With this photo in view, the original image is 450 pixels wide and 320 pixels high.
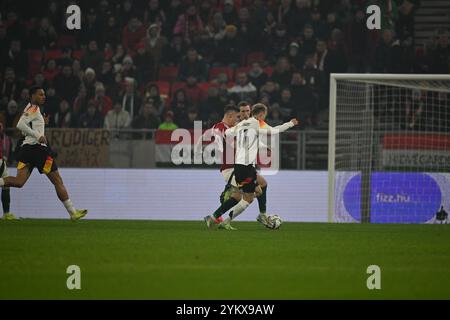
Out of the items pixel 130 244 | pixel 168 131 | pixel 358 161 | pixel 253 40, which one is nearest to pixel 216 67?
pixel 253 40

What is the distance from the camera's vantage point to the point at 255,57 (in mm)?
21875

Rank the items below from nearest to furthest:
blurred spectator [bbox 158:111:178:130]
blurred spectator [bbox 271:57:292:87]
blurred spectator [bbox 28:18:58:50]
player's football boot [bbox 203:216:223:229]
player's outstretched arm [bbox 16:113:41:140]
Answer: player's football boot [bbox 203:216:223:229] → player's outstretched arm [bbox 16:113:41:140] → blurred spectator [bbox 158:111:178:130] → blurred spectator [bbox 271:57:292:87] → blurred spectator [bbox 28:18:58:50]

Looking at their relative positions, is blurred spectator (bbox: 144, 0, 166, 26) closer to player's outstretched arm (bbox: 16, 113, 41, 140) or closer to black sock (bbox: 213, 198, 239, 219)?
player's outstretched arm (bbox: 16, 113, 41, 140)

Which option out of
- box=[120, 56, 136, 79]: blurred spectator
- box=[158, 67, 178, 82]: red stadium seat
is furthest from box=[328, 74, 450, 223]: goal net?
box=[120, 56, 136, 79]: blurred spectator

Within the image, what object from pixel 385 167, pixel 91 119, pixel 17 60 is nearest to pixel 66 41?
pixel 17 60

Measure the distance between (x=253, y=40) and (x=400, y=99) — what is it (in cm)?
449

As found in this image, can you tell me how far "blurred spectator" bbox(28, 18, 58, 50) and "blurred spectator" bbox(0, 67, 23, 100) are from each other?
1.40 metres

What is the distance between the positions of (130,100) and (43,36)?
146 inches

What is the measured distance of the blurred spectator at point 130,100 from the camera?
20.1 meters

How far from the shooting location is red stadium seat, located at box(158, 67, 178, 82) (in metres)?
22.0

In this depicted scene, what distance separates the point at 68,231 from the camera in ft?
44.2

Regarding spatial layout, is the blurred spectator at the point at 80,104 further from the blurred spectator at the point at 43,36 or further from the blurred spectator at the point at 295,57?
the blurred spectator at the point at 295,57

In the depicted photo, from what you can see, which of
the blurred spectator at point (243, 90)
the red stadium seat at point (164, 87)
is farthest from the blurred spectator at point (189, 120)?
the red stadium seat at point (164, 87)

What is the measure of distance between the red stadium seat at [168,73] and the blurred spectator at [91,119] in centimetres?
253
